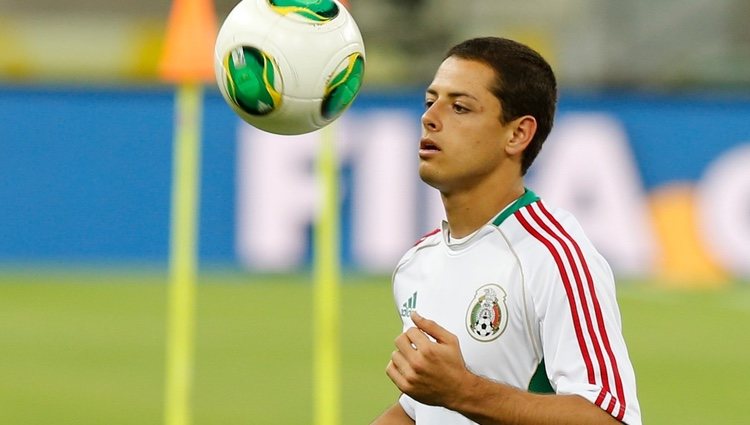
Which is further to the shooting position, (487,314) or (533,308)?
(487,314)

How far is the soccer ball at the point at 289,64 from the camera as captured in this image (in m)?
5.12

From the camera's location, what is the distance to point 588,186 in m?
16.0

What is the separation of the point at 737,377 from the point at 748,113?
5.46m

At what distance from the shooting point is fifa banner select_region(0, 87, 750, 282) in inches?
623

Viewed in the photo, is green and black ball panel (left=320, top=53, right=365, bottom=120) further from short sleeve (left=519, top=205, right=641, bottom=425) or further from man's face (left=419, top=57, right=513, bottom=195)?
short sleeve (left=519, top=205, right=641, bottom=425)

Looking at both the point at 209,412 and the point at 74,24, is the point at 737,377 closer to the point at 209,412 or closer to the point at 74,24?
the point at 209,412

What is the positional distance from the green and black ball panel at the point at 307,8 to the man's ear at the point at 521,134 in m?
0.90

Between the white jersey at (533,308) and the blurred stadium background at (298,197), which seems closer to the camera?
the white jersey at (533,308)

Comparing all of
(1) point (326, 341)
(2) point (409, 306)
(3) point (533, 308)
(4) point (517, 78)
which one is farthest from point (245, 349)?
(3) point (533, 308)

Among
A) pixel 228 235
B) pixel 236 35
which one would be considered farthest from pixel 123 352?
pixel 236 35

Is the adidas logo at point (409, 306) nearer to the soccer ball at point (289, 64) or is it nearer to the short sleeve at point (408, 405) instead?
the short sleeve at point (408, 405)

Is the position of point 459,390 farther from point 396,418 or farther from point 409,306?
point 396,418

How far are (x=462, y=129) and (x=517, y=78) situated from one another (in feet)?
0.73

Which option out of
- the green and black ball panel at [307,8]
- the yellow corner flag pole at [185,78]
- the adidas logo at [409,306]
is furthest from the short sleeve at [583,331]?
the yellow corner flag pole at [185,78]
